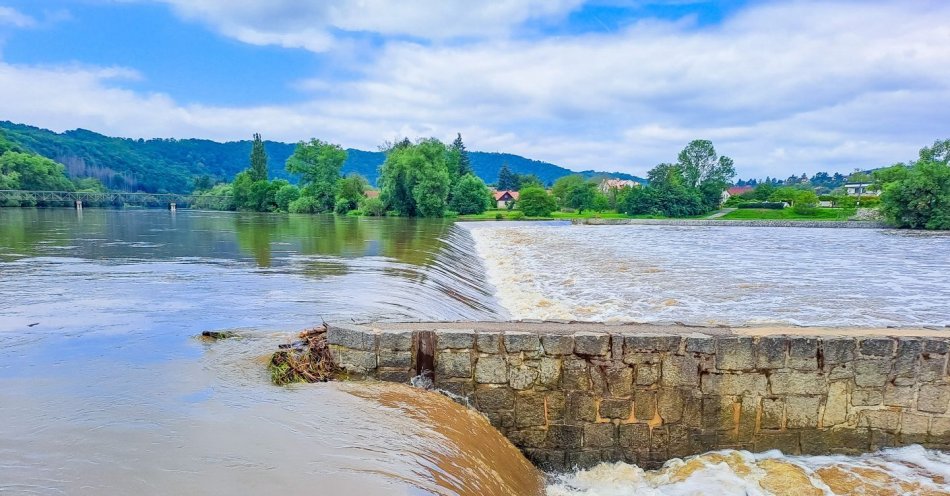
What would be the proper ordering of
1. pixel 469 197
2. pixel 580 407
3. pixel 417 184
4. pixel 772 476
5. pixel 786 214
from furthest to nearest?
pixel 786 214 < pixel 469 197 < pixel 417 184 < pixel 580 407 < pixel 772 476

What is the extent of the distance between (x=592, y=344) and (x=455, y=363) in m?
1.64

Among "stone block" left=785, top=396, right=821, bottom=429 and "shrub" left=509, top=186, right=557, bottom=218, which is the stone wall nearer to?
"shrub" left=509, top=186, right=557, bottom=218

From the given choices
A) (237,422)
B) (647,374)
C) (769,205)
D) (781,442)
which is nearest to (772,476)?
(781,442)

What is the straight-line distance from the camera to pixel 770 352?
257 inches

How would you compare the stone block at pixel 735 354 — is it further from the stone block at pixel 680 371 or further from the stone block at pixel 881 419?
the stone block at pixel 881 419

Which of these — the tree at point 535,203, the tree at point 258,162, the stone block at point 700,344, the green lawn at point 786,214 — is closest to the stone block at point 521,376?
the stone block at point 700,344

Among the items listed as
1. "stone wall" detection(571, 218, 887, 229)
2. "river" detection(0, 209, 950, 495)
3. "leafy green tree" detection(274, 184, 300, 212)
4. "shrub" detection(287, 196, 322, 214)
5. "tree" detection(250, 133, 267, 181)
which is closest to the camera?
"river" detection(0, 209, 950, 495)

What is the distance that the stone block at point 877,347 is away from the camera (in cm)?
650

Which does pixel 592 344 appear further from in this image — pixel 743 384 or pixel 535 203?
pixel 535 203

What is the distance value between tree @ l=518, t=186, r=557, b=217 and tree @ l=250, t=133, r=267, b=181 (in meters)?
53.5

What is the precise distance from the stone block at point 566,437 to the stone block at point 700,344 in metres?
1.61

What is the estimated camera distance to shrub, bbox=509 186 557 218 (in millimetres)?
98375

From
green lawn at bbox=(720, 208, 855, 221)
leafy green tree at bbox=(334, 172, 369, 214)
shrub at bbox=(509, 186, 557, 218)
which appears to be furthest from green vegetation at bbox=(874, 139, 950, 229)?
leafy green tree at bbox=(334, 172, 369, 214)

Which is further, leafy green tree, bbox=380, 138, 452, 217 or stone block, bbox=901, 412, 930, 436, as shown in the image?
leafy green tree, bbox=380, 138, 452, 217
